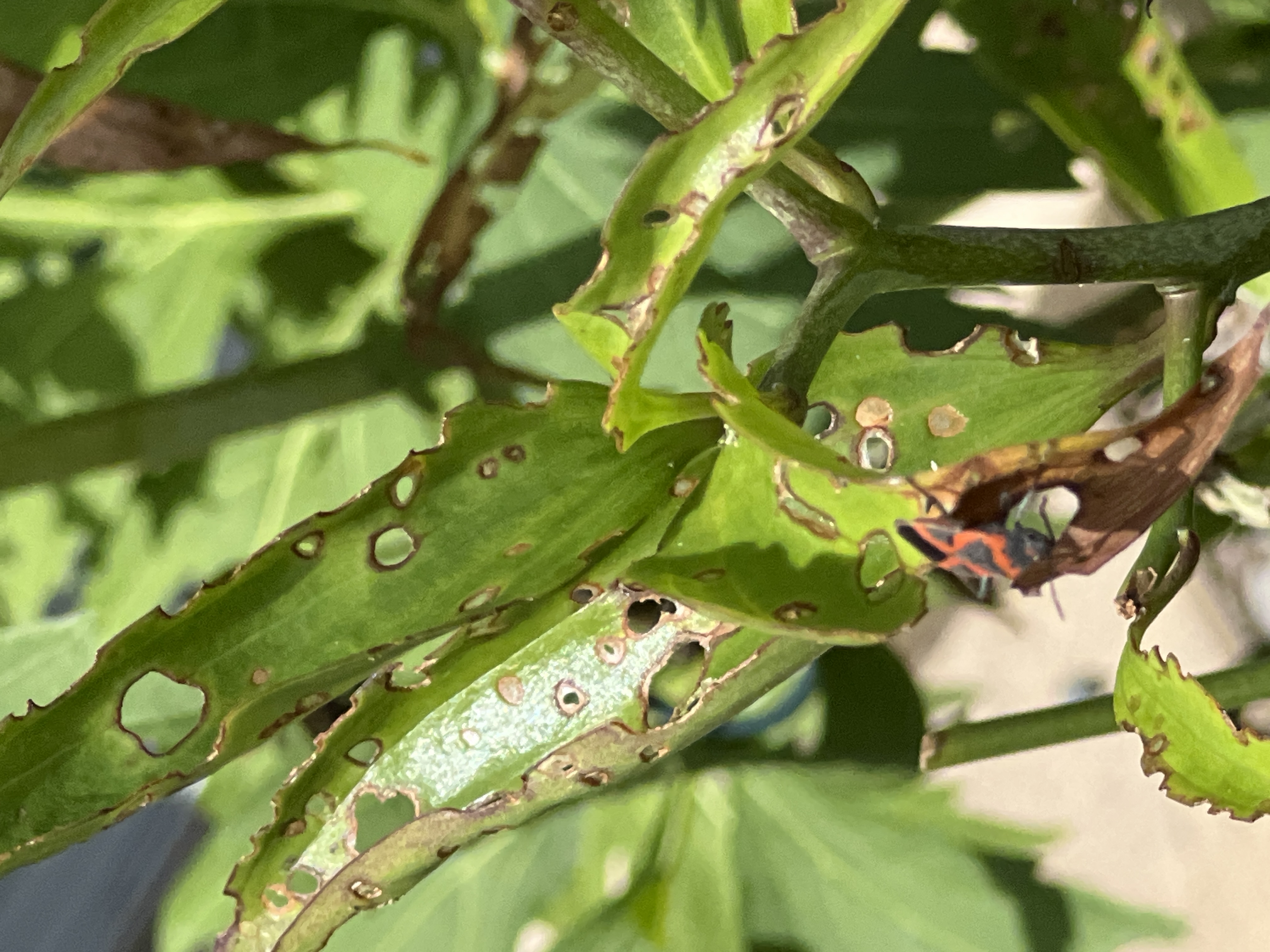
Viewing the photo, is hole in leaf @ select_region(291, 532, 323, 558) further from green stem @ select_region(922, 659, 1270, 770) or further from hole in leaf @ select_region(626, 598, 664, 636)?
green stem @ select_region(922, 659, 1270, 770)

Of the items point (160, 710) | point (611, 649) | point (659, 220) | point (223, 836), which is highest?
point (659, 220)

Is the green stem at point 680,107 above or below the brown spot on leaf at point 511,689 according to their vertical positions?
above

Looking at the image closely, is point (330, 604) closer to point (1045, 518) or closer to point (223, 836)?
point (1045, 518)

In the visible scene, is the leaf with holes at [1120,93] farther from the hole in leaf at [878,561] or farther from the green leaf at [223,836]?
the green leaf at [223,836]

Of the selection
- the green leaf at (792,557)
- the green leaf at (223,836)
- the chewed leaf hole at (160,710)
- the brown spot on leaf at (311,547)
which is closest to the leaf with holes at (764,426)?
the green leaf at (792,557)

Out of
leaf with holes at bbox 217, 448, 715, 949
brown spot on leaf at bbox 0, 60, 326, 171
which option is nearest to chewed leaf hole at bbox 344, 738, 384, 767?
leaf with holes at bbox 217, 448, 715, 949

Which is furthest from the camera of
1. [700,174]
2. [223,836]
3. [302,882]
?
[223,836]

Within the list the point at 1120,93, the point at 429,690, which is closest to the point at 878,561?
the point at 429,690

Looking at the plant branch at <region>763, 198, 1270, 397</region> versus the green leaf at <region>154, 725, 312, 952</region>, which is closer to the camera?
the plant branch at <region>763, 198, 1270, 397</region>
